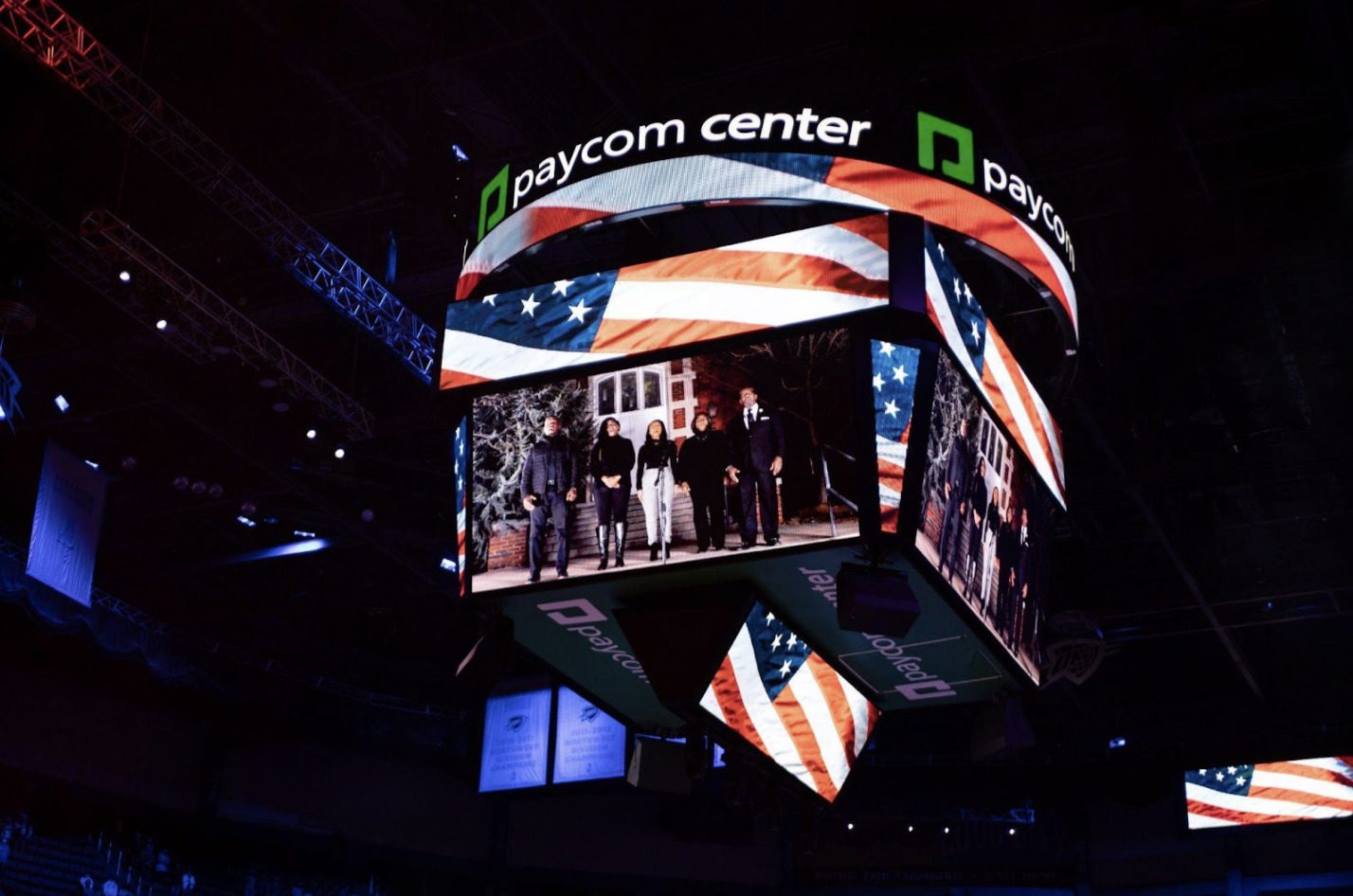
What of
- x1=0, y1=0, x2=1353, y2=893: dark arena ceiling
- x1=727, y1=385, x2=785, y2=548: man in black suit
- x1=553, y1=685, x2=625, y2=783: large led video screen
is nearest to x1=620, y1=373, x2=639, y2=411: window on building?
x1=727, y1=385, x2=785, y2=548: man in black suit

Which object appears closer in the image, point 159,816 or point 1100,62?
point 1100,62

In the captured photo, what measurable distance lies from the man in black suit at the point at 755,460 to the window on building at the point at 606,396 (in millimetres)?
661

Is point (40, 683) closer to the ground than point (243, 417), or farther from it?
Answer: closer to the ground

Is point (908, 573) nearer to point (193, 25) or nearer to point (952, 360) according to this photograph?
point (952, 360)

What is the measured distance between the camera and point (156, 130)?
1034cm

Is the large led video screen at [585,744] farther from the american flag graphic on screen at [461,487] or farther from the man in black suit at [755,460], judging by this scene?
the man in black suit at [755,460]

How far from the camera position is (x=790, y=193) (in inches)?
295

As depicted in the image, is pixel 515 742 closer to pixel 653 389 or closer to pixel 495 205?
pixel 495 205

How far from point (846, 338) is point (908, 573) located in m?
1.21

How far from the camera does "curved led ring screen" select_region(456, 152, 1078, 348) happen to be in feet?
24.5

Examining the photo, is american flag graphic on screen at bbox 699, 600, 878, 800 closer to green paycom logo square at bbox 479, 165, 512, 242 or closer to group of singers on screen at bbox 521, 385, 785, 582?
group of singers on screen at bbox 521, 385, 785, 582

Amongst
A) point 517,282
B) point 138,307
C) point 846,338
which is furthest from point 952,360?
point 138,307

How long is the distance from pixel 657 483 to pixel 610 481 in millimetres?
294

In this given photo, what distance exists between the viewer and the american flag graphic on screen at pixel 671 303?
703 centimetres
